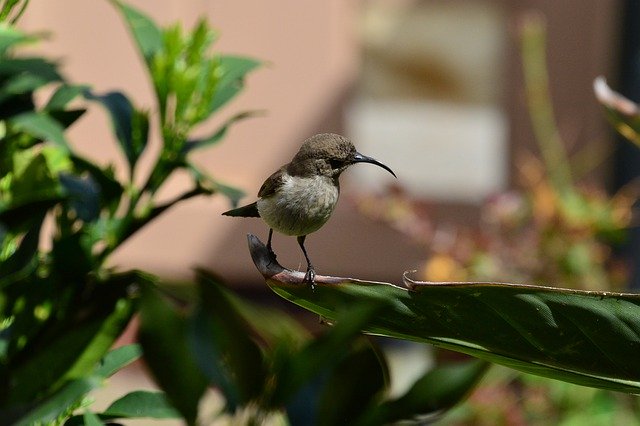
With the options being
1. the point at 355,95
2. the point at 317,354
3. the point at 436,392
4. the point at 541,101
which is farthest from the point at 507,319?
the point at 355,95

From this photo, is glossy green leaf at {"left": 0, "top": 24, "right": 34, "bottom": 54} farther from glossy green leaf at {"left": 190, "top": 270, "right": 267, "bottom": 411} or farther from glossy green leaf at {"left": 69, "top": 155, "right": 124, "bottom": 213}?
glossy green leaf at {"left": 190, "top": 270, "right": 267, "bottom": 411}

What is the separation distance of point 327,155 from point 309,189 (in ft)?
0.12

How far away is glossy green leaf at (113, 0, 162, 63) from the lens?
140 cm

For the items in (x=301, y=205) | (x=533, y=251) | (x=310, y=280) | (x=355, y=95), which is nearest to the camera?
(x=310, y=280)

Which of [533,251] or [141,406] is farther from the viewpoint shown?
[533,251]

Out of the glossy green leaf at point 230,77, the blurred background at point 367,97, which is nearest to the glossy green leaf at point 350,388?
the glossy green leaf at point 230,77

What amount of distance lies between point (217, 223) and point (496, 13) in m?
1.74

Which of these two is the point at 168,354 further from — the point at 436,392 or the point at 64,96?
the point at 64,96

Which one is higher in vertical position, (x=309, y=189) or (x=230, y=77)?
(x=309, y=189)

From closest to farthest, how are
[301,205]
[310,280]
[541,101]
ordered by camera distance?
[310,280], [301,205], [541,101]

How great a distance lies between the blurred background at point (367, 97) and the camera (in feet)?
16.3

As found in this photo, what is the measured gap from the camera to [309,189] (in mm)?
1003

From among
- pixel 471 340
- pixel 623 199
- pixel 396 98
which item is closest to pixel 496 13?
pixel 396 98

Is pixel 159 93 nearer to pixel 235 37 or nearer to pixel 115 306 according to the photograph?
pixel 115 306
